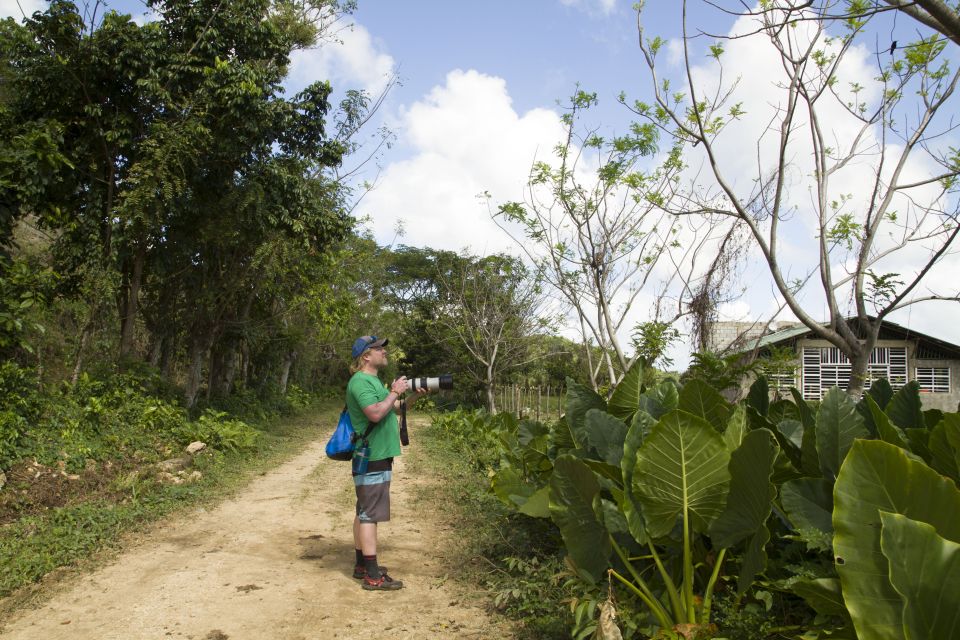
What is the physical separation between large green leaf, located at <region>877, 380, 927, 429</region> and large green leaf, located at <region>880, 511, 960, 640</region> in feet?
6.06

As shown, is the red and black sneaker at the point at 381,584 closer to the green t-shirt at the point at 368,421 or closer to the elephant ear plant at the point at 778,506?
the green t-shirt at the point at 368,421

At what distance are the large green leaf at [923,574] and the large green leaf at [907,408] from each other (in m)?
1.85

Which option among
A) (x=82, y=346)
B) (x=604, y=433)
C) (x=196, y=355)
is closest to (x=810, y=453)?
(x=604, y=433)

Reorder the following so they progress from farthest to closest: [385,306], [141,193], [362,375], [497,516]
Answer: [385,306] < [141,193] < [497,516] < [362,375]

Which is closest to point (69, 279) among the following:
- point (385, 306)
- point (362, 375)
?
point (362, 375)

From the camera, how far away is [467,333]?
2014 centimetres

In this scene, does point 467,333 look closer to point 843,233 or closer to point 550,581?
point 843,233

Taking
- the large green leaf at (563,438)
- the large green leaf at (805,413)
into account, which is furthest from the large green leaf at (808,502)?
the large green leaf at (563,438)

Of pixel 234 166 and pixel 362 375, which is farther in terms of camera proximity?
pixel 234 166

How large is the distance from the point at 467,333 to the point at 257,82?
36.2 feet

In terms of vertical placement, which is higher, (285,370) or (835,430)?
(285,370)

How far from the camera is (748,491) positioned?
270 centimetres

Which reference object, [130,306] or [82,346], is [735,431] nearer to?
[82,346]

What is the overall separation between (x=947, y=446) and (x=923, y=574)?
3.56ft
